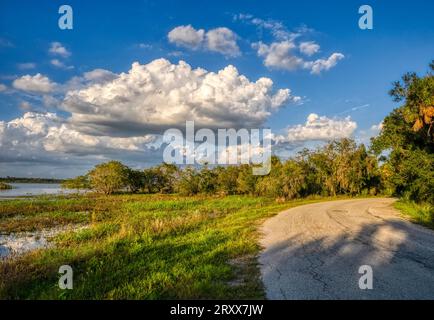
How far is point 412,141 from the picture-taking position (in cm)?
2541

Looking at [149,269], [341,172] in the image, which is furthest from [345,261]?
[341,172]

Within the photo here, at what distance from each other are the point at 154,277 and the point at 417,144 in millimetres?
24837

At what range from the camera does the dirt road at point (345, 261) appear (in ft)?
22.9

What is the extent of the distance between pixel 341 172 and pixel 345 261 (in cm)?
4352

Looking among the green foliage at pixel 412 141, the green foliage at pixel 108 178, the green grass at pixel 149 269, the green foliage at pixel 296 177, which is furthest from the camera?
the green foliage at pixel 108 178

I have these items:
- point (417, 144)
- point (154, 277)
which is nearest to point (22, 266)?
point (154, 277)

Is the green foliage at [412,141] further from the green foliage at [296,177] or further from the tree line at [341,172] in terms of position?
the green foliage at [296,177]

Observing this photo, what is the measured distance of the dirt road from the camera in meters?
6.98

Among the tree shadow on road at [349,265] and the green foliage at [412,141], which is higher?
the green foliage at [412,141]

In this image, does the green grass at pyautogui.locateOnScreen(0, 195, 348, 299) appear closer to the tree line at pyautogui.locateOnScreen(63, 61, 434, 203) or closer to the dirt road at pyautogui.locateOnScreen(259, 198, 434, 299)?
the dirt road at pyautogui.locateOnScreen(259, 198, 434, 299)

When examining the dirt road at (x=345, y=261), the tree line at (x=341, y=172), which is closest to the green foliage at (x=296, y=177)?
the tree line at (x=341, y=172)

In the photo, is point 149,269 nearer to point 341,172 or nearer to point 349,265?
point 349,265

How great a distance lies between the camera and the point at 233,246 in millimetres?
11891
